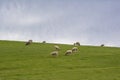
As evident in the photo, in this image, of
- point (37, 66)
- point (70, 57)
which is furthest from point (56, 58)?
point (37, 66)

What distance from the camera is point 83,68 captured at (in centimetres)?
5038

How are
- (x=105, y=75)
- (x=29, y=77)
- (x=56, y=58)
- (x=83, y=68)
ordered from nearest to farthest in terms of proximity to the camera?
(x=29, y=77)
(x=105, y=75)
(x=83, y=68)
(x=56, y=58)

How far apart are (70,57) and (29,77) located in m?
16.0

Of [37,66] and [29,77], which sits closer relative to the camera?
[29,77]

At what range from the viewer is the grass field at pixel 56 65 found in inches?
1743

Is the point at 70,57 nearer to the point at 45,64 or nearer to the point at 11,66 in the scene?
the point at 45,64

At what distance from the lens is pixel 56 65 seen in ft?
168

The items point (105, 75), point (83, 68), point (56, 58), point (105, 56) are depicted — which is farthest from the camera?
point (105, 56)

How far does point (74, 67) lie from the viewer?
50.6 m

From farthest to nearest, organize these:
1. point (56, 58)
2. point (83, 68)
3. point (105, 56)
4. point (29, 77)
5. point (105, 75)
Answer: point (105, 56)
point (56, 58)
point (83, 68)
point (105, 75)
point (29, 77)

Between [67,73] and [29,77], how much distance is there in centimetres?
519

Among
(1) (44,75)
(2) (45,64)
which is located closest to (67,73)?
(1) (44,75)

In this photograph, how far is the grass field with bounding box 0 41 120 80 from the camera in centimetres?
4428

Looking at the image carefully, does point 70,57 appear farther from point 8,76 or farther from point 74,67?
point 8,76
